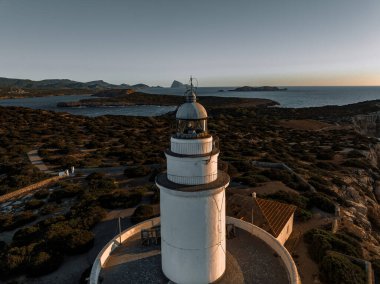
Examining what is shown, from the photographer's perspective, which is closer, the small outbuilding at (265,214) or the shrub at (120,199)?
the small outbuilding at (265,214)

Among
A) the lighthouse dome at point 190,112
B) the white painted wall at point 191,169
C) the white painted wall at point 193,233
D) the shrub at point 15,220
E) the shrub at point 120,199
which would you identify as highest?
the lighthouse dome at point 190,112

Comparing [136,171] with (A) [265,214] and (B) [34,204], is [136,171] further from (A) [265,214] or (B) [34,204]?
(A) [265,214]

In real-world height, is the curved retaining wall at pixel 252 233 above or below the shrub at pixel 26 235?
above

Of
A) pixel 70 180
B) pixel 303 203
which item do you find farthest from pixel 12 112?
pixel 303 203

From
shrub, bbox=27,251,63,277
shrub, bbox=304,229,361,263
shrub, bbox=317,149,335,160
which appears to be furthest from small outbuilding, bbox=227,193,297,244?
shrub, bbox=317,149,335,160

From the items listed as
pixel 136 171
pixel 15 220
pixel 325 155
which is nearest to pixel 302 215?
pixel 136 171

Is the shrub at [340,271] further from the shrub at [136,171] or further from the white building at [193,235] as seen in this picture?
the shrub at [136,171]

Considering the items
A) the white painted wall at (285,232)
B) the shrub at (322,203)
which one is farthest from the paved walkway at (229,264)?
the shrub at (322,203)
